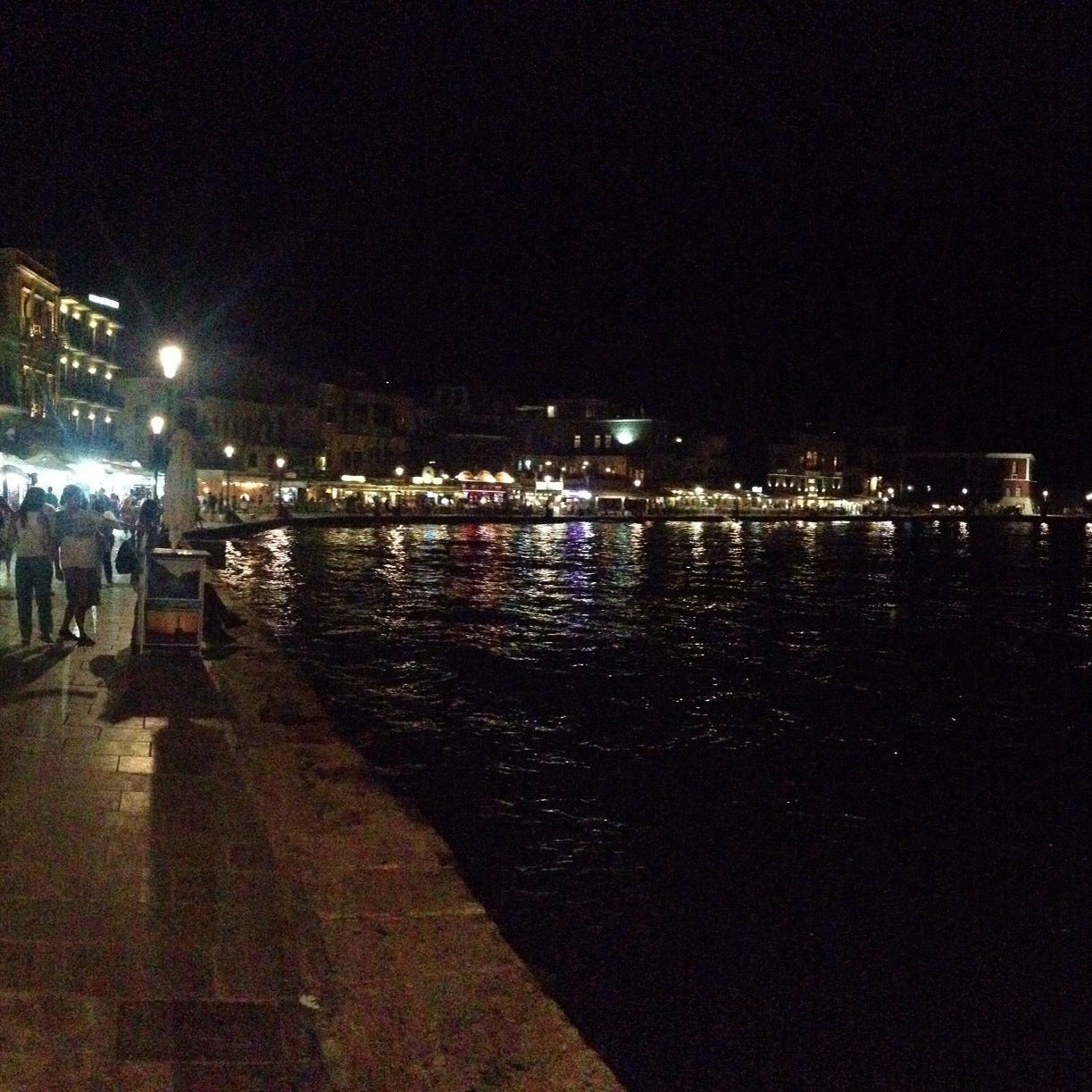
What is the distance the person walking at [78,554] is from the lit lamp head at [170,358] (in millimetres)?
1699

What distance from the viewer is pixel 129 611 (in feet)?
52.4

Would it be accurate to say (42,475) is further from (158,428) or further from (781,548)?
(781,548)

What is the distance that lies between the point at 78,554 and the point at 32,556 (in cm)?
47

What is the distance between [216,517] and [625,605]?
35.2 metres

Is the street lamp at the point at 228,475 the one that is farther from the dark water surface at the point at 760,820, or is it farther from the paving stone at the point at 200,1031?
the paving stone at the point at 200,1031

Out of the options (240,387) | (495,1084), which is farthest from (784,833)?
(240,387)

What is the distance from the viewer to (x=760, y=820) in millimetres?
8766

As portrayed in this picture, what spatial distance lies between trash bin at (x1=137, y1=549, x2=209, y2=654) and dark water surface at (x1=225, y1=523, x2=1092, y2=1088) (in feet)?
6.04

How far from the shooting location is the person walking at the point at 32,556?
38.3ft

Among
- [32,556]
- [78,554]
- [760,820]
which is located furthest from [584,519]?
[760,820]

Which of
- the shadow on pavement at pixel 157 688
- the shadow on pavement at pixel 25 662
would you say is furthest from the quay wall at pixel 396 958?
the shadow on pavement at pixel 25 662

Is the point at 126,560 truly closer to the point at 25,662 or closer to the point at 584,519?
the point at 25,662

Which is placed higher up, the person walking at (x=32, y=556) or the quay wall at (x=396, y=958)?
the person walking at (x=32, y=556)

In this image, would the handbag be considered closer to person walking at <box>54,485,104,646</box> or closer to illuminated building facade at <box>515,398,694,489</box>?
person walking at <box>54,485,104,646</box>
